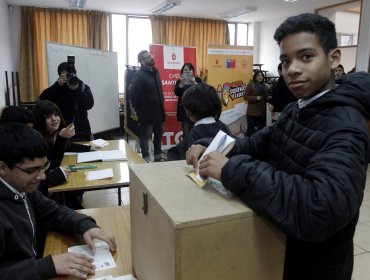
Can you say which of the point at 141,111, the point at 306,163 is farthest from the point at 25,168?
the point at 141,111

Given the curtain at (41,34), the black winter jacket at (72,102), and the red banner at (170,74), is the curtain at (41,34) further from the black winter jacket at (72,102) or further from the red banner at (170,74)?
the black winter jacket at (72,102)

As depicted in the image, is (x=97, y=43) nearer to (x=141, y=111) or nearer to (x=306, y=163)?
(x=141, y=111)

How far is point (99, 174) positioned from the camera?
2109 mm

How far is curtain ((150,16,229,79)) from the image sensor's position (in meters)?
7.47

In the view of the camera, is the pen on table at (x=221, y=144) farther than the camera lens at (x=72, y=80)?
No

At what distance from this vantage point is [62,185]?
1.94 metres

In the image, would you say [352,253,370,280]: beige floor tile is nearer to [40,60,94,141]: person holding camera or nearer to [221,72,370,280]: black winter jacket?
[221,72,370,280]: black winter jacket

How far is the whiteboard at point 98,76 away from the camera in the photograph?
156 inches

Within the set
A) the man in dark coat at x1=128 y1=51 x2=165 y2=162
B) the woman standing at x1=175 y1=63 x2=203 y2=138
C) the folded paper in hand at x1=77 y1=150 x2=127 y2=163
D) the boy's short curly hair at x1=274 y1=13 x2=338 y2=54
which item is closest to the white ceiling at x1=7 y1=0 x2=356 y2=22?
the woman standing at x1=175 y1=63 x2=203 y2=138

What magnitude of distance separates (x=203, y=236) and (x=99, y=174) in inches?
64.5

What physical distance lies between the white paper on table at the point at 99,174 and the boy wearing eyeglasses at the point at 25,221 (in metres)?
0.74

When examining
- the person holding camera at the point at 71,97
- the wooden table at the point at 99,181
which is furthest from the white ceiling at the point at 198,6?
the wooden table at the point at 99,181

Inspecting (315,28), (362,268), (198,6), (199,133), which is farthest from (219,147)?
(198,6)

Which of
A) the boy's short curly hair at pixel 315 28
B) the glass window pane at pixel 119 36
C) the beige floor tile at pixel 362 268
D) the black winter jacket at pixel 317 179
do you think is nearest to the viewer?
the black winter jacket at pixel 317 179
